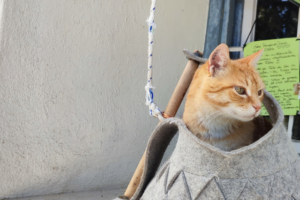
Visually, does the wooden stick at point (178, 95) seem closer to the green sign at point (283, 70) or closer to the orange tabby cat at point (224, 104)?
the orange tabby cat at point (224, 104)

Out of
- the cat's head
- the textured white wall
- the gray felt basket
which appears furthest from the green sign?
the gray felt basket

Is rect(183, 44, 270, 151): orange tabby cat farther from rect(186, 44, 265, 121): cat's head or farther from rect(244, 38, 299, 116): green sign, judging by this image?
rect(244, 38, 299, 116): green sign

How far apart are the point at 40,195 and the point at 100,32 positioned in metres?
0.82

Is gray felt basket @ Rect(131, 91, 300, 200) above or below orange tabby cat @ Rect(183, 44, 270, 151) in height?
below

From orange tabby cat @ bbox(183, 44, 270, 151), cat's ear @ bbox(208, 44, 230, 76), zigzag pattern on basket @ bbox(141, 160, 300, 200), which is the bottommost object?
zigzag pattern on basket @ bbox(141, 160, 300, 200)

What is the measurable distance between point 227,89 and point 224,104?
0.05 meters

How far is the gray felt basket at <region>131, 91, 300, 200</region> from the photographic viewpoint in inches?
25.5

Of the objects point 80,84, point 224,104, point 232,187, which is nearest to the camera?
point 232,187

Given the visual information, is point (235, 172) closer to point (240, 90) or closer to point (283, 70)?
point (240, 90)

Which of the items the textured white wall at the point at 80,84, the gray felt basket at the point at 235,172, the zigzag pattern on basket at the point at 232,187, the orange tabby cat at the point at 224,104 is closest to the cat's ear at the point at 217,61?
the orange tabby cat at the point at 224,104

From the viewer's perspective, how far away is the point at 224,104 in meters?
0.82

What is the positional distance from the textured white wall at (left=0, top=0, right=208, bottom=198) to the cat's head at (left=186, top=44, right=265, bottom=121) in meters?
0.58

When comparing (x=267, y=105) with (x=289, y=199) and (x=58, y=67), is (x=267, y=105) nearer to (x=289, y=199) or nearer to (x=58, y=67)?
(x=289, y=199)

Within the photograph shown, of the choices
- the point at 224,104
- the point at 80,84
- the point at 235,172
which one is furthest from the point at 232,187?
the point at 80,84
